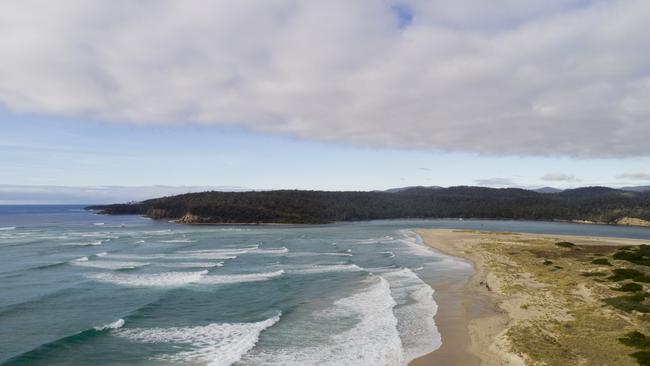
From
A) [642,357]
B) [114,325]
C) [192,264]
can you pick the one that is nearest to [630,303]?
[642,357]

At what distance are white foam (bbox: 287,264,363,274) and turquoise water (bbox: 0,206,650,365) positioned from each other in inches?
7.5

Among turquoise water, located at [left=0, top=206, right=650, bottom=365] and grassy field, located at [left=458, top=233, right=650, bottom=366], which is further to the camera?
turquoise water, located at [left=0, top=206, right=650, bottom=365]

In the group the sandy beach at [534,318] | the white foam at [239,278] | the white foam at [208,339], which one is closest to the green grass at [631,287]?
the sandy beach at [534,318]

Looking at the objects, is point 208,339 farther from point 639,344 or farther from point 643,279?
point 643,279

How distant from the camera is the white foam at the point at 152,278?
1415 inches

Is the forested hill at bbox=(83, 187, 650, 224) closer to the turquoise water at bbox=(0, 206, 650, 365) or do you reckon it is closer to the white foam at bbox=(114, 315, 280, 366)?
the turquoise water at bbox=(0, 206, 650, 365)

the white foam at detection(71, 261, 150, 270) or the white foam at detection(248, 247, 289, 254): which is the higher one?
the white foam at detection(248, 247, 289, 254)

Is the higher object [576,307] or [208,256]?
[576,307]

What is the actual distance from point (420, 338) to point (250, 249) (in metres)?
43.2

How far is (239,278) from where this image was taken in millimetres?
38406

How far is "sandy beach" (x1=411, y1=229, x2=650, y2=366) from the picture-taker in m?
18.2

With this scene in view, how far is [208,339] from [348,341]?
7.00 metres

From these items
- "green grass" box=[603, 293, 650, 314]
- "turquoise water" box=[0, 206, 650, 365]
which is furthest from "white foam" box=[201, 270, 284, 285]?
"green grass" box=[603, 293, 650, 314]

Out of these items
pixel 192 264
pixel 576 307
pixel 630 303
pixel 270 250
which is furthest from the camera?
pixel 270 250
